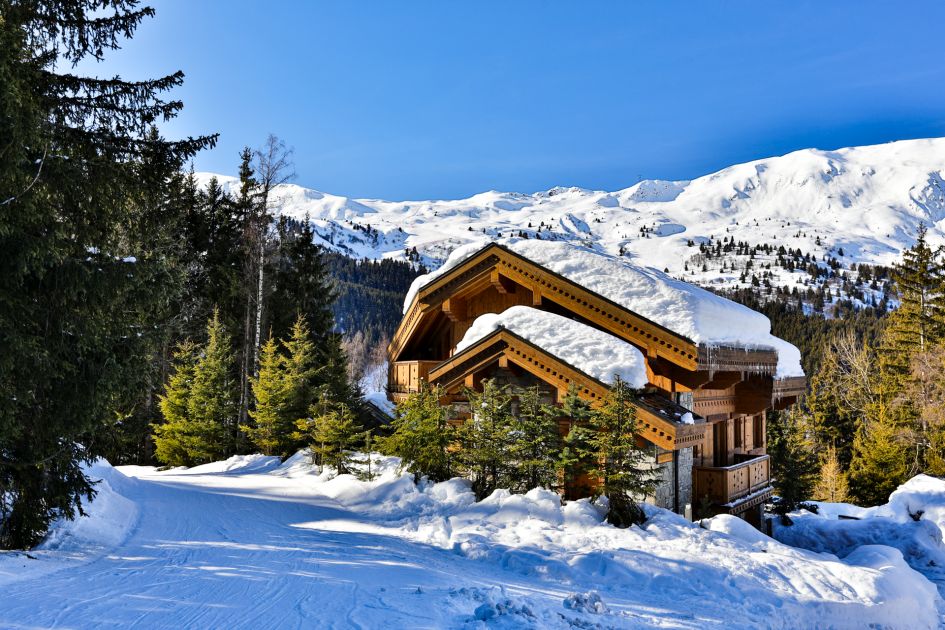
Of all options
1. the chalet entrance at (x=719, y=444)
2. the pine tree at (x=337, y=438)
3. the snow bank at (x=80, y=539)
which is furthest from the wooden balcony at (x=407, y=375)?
the snow bank at (x=80, y=539)

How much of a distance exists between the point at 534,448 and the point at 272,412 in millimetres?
10477

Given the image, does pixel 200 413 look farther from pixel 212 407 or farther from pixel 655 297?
pixel 655 297

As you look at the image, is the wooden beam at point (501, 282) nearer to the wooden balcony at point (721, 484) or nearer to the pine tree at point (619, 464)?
the pine tree at point (619, 464)

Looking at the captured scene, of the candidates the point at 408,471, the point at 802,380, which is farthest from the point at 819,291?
the point at 408,471

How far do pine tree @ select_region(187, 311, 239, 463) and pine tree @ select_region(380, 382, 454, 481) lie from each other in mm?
9724

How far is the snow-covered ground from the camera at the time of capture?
668 cm

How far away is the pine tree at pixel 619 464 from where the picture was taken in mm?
11266

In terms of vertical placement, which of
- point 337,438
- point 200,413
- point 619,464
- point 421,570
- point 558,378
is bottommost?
point 421,570

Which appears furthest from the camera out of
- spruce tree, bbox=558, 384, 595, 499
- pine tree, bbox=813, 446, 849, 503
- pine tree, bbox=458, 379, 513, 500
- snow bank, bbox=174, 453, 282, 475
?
pine tree, bbox=813, 446, 849, 503

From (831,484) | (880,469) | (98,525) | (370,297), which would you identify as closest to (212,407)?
(98,525)

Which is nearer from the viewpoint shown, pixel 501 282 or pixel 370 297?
pixel 501 282

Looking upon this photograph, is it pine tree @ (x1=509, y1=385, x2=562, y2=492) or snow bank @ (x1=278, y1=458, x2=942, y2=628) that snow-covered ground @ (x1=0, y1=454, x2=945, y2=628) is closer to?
snow bank @ (x1=278, y1=458, x2=942, y2=628)

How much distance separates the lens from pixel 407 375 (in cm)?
2080

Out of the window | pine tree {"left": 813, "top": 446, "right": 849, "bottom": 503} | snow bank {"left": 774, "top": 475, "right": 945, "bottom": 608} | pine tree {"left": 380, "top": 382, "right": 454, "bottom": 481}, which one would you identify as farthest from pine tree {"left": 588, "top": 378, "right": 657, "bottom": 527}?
pine tree {"left": 813, "top": 446, "right": 849, "bottom": 503}
